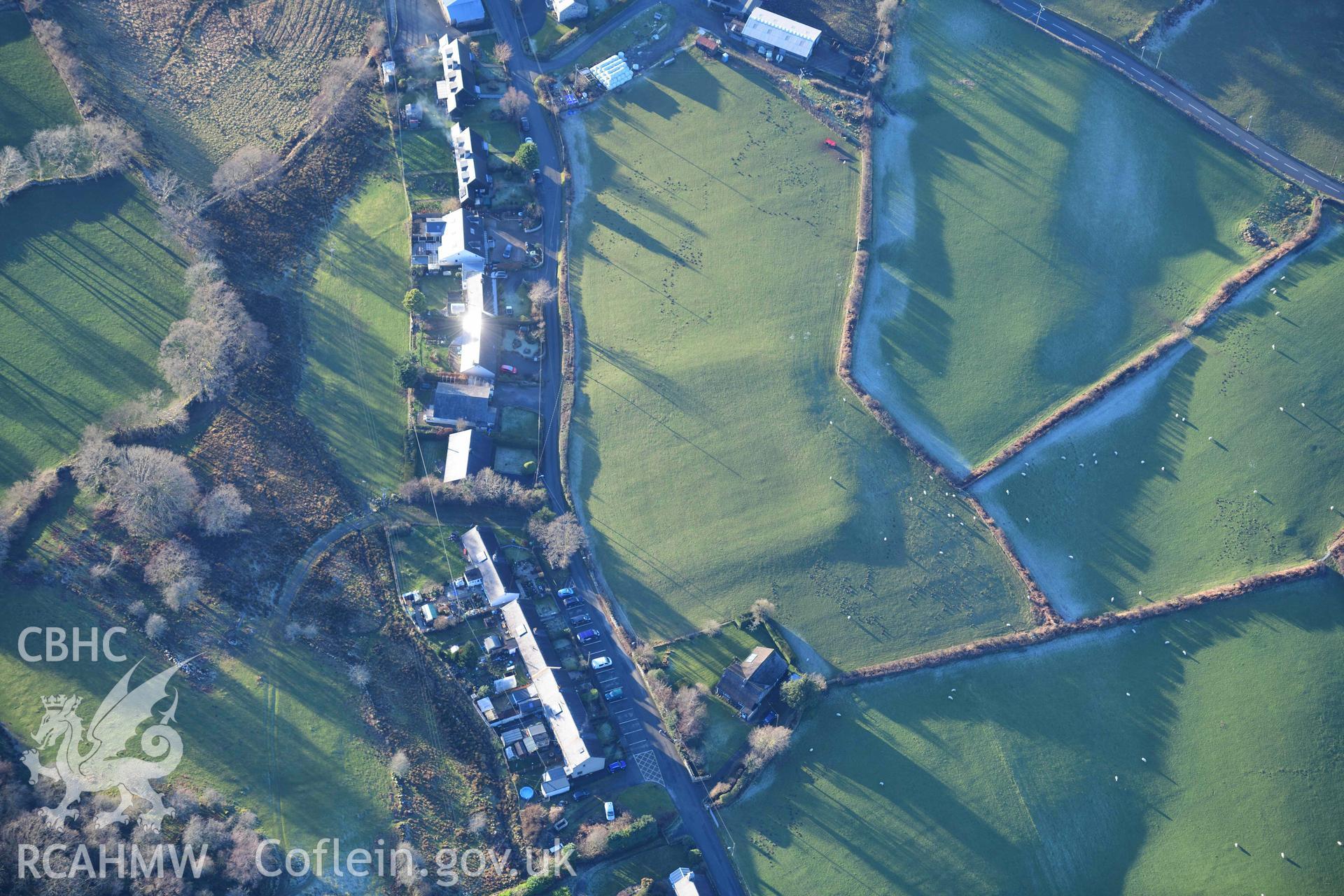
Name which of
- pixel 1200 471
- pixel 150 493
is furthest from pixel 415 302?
pixel 1200 471

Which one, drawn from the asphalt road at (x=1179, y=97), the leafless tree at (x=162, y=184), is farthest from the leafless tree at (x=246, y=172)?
the asphalt road at (x=1179, y=97)

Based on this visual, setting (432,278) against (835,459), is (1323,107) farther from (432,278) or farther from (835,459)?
(432,278)

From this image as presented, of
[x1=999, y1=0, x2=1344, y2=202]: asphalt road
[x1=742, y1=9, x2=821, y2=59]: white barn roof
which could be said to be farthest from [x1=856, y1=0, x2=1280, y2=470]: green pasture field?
[x1=742, y1=9, x2=821, y2=59]: white barn roof

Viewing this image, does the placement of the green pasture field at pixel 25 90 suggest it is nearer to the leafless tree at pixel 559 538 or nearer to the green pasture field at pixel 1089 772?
the leafless tree at pixel 559 538

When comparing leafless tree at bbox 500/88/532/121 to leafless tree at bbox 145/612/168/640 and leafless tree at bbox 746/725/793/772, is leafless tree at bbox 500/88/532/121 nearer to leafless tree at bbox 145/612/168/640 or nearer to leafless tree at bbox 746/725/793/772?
leafless tree at bbox 145/612/168/640

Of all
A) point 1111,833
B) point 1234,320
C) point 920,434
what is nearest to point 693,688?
point 920,434

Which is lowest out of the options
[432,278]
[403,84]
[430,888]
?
[430,888]

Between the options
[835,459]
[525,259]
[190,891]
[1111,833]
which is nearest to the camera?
[190,891]
